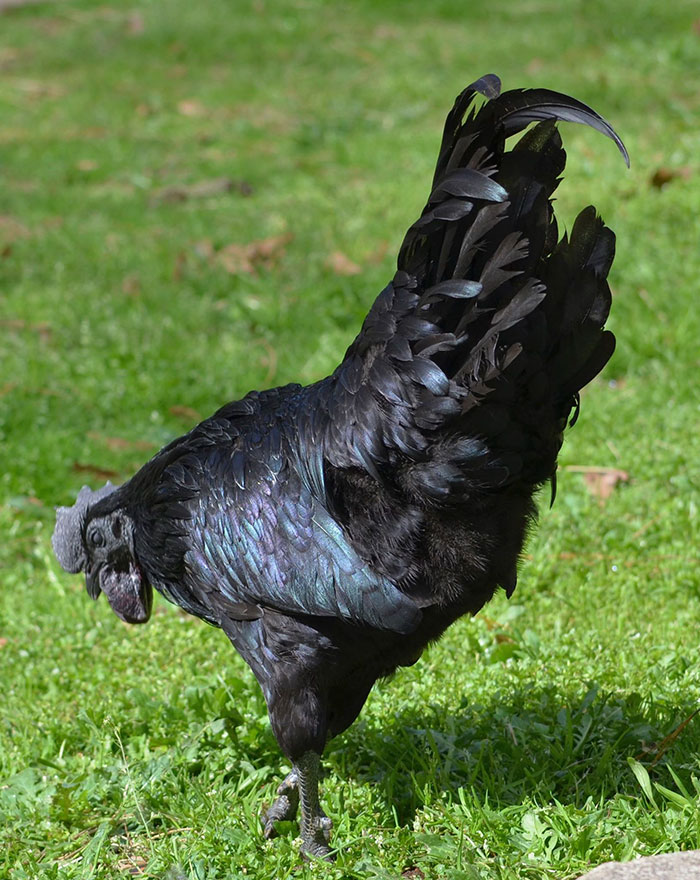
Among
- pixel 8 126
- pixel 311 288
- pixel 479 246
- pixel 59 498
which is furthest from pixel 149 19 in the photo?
pixel 479 246

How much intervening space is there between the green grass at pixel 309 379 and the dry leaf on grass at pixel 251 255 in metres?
0.17

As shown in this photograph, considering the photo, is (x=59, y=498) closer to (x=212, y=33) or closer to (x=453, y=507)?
(x=453, y=507)

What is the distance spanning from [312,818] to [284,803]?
0.96 ft

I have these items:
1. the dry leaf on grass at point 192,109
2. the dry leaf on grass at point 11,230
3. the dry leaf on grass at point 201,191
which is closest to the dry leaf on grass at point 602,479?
the dry leaf on grass at point 201,191

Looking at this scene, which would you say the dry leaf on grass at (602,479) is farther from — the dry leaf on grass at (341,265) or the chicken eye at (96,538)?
the dry leaf on grass at (341,265)

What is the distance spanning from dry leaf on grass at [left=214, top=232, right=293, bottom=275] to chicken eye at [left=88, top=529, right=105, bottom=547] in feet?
15.3

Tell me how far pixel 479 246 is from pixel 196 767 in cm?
225

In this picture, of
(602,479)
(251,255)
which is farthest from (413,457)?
(251,255)

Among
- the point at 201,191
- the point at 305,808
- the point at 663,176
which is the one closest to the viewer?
the point at 305,808

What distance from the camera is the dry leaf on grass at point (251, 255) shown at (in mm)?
8312

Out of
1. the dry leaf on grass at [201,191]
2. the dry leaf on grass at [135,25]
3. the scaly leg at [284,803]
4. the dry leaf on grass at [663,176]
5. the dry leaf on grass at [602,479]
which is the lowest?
the scaly leg at [284,803]

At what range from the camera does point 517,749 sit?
3.80m

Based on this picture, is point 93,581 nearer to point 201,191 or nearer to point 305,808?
point 305,808

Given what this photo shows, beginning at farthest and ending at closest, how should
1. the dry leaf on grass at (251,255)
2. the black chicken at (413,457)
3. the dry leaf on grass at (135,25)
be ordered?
the dry leaf on grass at (135,25), the dry leaf on grass at (251,255), the black chicken at (413,457)
